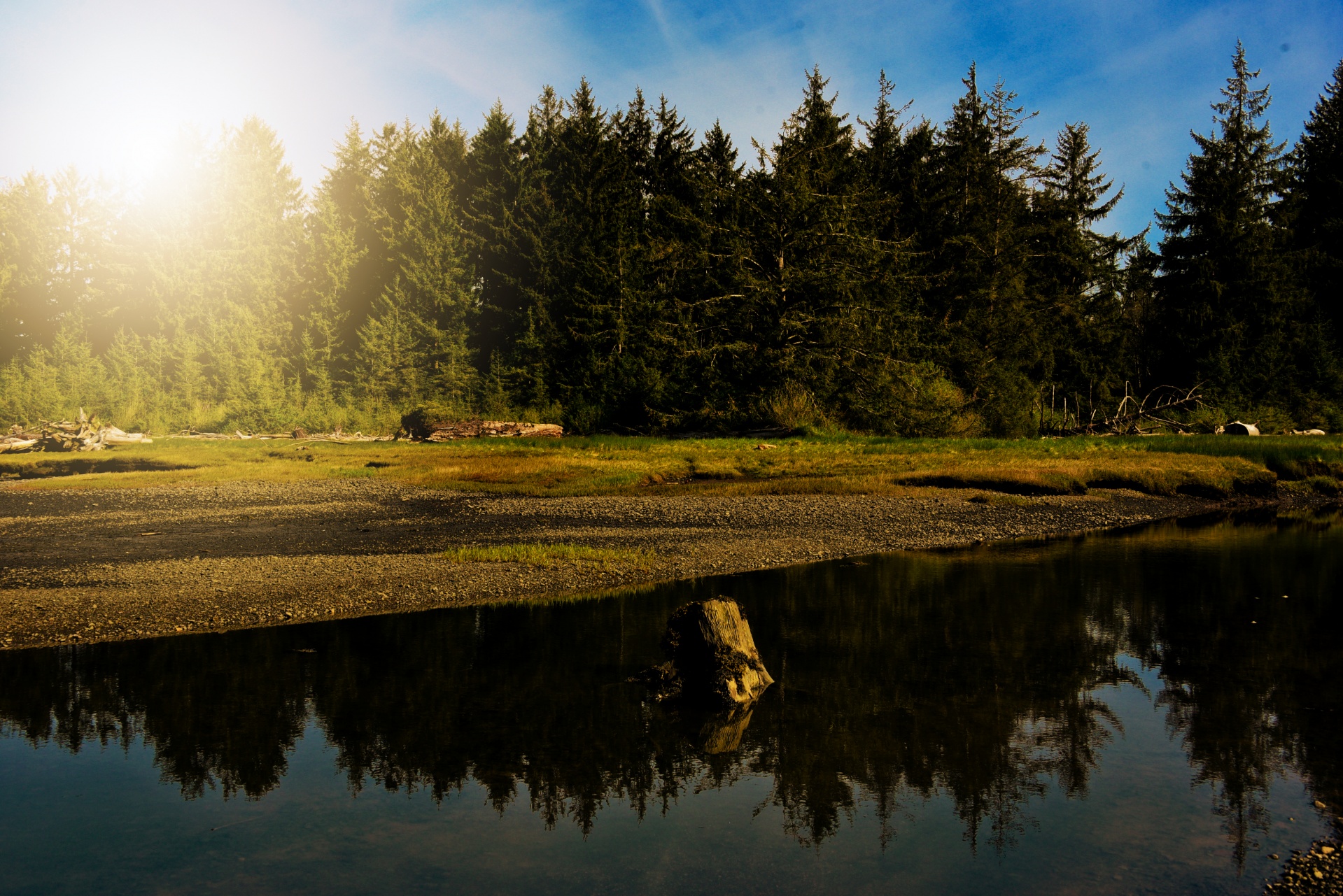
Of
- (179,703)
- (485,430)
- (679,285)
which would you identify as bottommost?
(179,703)

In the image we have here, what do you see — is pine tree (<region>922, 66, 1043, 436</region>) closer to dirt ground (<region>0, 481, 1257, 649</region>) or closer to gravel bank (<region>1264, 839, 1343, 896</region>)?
dirt ground (<region>0, 481, 1257, 649</region>)

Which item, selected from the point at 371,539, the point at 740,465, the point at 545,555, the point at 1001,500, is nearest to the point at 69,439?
the point at 371,539

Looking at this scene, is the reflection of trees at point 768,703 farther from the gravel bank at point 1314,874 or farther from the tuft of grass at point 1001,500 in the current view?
the tuft of grass at point 1001,500

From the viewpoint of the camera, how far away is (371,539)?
13320 millimetres

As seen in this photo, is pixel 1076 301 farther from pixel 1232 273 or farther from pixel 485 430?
pixel 485 430

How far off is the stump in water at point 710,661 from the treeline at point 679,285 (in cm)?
2385

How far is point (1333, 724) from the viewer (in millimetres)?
6434

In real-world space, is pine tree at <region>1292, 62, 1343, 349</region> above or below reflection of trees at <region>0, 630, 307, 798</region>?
above

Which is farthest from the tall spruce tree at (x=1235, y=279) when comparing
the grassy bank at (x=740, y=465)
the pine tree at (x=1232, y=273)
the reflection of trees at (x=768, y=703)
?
the reflection of trees at (x=768, y=703)

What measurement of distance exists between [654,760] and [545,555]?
6.20 meters

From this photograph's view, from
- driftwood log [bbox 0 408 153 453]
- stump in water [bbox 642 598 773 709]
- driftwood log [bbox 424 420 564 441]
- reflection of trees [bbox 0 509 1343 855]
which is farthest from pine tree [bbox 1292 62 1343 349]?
driftwood log [bbox 0 408 153 453]

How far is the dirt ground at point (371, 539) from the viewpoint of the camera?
911 cm

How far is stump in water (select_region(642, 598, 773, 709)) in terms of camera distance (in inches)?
270

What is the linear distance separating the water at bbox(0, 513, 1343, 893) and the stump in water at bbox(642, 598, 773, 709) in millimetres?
331
